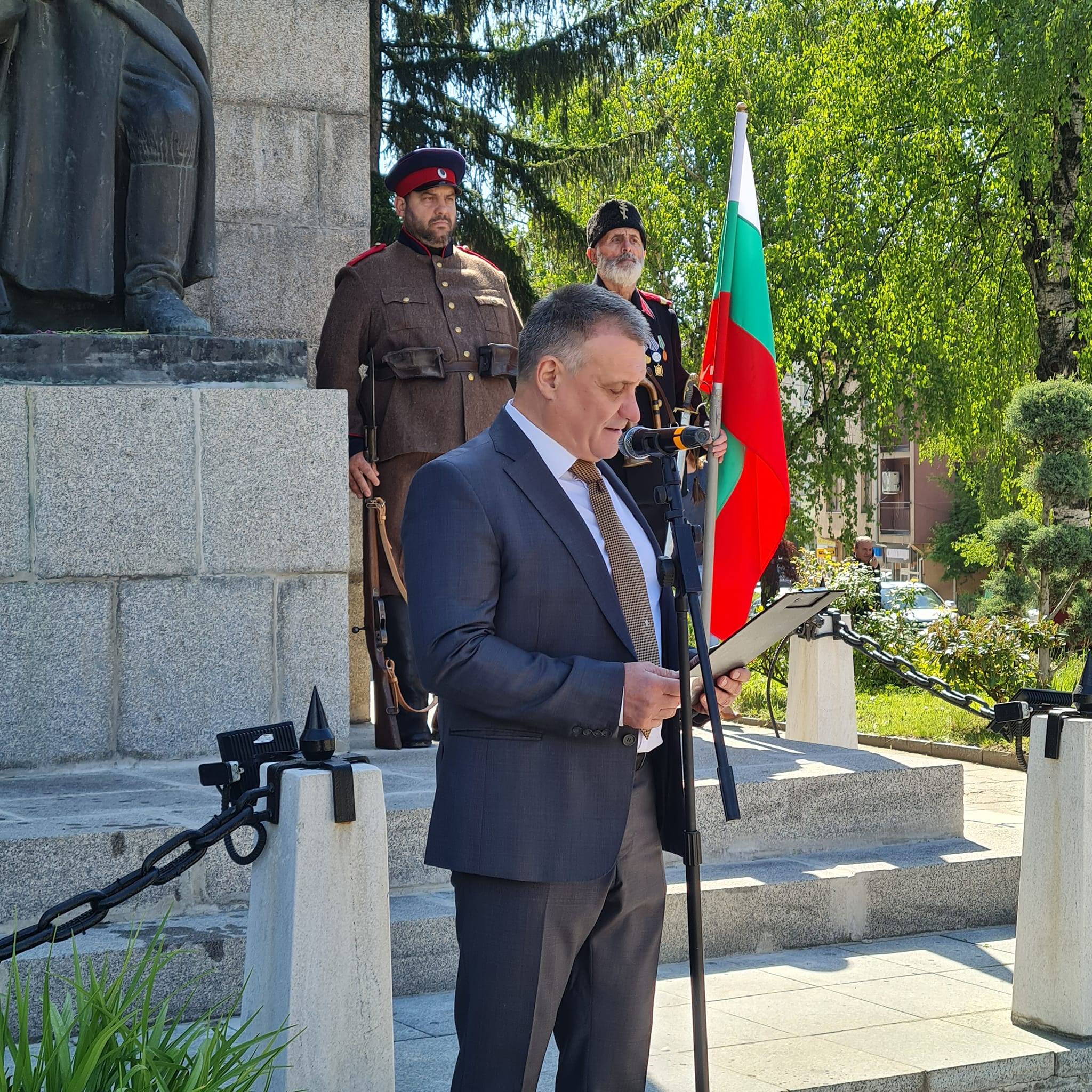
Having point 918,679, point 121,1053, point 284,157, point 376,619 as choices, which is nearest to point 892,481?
point 284,157

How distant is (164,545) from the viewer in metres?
5.63

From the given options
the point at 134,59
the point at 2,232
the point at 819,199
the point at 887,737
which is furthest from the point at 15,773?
the point at 819,199

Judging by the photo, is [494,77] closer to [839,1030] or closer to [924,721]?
[924,721]

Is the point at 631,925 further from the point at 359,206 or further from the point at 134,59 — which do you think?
the point at 359,206

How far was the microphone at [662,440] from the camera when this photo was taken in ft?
9.39

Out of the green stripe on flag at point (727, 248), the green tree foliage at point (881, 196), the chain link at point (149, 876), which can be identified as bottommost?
the chain link at point (149, 876)

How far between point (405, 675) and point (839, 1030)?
2.68m

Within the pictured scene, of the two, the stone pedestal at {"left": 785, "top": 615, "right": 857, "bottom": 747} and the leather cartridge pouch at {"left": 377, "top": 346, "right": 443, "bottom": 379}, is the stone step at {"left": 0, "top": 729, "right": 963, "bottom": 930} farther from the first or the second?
the leather cartridge pouch at {"left": 377, "top": 346, "right": 443, "bottom": 379}

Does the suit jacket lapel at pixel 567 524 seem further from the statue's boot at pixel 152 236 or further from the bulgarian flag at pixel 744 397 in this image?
the statue's boot at pixel 152 236

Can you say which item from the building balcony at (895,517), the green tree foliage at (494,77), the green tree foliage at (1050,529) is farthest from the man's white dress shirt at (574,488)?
the building balcony at (895,517)

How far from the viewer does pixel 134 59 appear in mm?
6207

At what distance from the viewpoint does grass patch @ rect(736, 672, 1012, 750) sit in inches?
422

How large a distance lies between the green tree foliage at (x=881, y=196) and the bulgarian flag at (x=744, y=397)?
38.9ft

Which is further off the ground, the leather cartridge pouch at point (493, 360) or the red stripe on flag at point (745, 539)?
the leather cartridge pouch at point (493, 360)
